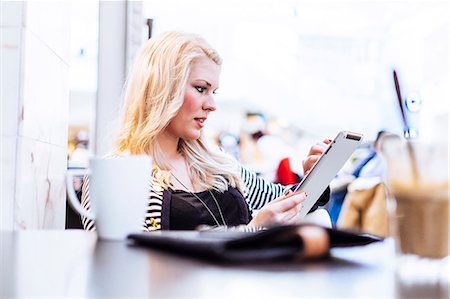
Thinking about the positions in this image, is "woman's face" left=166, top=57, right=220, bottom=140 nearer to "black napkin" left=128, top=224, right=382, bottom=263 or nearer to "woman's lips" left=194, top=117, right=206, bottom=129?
"woman's lips" left=194, top=117, right=206, bottom=129

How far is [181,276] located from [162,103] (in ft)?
3.99

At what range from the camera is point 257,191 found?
196cm

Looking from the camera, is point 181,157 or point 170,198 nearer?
point 170,198

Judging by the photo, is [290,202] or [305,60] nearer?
[290,202]

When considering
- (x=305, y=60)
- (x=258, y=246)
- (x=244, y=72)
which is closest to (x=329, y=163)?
(x=258, y=246)

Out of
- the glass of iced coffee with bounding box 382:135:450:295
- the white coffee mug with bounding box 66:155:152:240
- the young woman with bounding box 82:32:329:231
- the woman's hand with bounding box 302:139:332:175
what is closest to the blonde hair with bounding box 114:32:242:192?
the young woman with bounding box 82:32:329:231

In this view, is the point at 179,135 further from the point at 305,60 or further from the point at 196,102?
the point at 305,60

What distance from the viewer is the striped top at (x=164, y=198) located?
5.18ft

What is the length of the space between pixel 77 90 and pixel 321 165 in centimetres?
758

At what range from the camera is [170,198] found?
5.46 feet

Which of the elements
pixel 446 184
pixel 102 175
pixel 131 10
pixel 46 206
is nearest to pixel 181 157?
pixel 46 206

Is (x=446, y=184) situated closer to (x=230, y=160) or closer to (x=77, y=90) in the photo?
(x=230, y=160)

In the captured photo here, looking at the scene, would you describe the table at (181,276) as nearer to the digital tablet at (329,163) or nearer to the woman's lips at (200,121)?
the digital tablet at (329,163)

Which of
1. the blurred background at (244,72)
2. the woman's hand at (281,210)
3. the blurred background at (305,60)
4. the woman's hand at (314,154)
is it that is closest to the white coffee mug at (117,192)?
the blurred background at (244,72)
